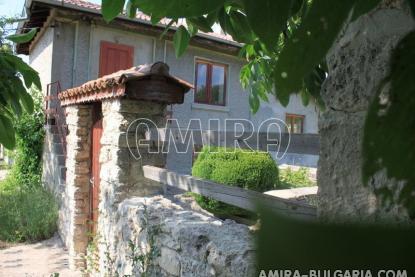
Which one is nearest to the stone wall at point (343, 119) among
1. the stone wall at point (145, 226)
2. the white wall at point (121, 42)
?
the stone wall at point (145, 226)

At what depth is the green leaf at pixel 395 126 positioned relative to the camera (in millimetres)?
251

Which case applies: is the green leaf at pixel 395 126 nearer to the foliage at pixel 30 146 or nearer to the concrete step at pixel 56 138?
the concrete step at pixel 56 138

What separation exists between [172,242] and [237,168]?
3.65m

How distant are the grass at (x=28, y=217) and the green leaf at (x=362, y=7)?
752cm

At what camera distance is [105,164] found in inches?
171

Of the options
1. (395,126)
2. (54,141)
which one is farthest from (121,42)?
(395,126)

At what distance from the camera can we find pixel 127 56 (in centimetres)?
1052

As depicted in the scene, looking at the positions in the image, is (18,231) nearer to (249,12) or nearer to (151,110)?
(151,110)

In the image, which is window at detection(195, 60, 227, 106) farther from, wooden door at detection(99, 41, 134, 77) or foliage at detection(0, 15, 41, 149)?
foliage at detection(0, 15, 41, 149)

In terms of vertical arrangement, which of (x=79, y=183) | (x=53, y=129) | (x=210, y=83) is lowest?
(x=79, y=183)

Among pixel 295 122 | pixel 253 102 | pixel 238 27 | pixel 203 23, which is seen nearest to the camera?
pixel 203 23

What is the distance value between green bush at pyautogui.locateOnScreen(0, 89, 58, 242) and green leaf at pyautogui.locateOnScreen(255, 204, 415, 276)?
257 inches

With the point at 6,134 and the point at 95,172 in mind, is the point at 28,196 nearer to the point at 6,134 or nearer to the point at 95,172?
the point at 95,172

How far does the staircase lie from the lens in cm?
804
